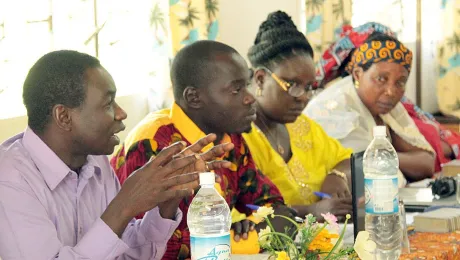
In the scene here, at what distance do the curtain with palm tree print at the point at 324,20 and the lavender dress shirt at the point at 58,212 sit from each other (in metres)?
3.30

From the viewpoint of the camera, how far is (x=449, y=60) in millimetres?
6160

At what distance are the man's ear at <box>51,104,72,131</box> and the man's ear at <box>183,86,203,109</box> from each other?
0.66 m

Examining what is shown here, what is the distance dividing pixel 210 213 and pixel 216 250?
28 centimetres

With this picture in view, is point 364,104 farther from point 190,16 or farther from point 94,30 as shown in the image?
point 94,30

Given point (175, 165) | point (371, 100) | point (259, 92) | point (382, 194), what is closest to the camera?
point (175, 165)

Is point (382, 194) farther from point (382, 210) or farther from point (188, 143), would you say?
point (188, 143)

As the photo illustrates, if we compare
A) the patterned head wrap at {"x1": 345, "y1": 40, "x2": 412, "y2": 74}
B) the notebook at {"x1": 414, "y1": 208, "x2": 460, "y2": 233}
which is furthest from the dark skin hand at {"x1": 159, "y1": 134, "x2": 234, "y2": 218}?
the patterned head wrap at {"x1": 345, "y1": 40, "x2": 412, "y2": 74}

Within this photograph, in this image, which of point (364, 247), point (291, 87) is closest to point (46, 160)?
point (364, 247)

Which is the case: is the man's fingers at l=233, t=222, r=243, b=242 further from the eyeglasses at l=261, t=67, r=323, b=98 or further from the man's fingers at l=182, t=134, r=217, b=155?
the eyeglasses at l=261, t=67, r=323, b=98

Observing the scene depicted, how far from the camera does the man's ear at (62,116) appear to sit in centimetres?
189

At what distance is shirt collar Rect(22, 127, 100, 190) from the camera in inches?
74.1

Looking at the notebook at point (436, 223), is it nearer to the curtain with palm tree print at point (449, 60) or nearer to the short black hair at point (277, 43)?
the short black hair at point (277, 43)

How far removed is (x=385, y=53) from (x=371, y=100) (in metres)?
0.25

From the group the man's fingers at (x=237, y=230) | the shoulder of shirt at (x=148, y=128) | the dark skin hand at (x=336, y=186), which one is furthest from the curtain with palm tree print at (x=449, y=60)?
the man's fingers at (x=237, y=230)
